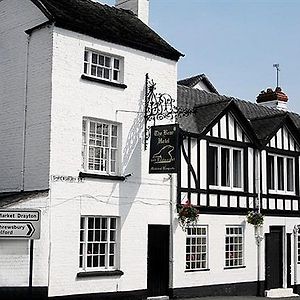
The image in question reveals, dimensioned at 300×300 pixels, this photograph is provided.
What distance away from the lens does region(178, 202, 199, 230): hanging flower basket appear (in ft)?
65.8

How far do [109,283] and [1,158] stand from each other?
5.05m

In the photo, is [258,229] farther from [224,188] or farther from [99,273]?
[99,273]

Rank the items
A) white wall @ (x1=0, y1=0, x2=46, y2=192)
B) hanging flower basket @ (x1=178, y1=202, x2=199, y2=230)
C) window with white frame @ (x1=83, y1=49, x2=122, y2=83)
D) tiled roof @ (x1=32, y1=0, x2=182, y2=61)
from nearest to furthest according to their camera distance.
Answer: tiled roof @ (x1=32, y1=0, x2=182, y2=61)
white wall @ (x1=0, y1=0, x2=46, y2=192)
window with white frame @ (x1=83, y1=49, x2=122, y2=83)
hanging flower basket @ (x1=178, y1=202, x2=199, y2=230)

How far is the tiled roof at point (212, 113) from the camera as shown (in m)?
21.7

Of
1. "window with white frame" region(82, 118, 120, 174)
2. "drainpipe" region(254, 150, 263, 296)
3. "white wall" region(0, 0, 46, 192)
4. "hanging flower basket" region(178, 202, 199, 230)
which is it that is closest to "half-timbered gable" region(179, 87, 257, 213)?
"drainpipe" region(254, 150, 263, 296)

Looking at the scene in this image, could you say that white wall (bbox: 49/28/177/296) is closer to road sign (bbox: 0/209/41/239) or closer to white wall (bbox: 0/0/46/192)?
white wall (bbox: 0/0/46/192)

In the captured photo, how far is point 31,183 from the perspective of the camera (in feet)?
57.5

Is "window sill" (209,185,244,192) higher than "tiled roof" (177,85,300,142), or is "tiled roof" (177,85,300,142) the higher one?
"tiled roof" (177,85,300,142)

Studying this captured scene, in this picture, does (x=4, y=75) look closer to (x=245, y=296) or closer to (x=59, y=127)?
(x=59, y=127)

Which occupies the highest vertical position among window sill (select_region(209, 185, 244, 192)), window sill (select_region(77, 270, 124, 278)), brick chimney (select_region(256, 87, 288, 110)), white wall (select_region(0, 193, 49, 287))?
brick chimney (select_region(256, 87, 288, 110))

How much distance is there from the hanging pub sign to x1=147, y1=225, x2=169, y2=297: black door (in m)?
2.12

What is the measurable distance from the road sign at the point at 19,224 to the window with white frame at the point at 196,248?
810 centimetres

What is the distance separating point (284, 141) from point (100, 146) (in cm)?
999

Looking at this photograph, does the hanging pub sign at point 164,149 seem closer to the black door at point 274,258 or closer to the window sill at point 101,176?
the window sill at point 101,176
